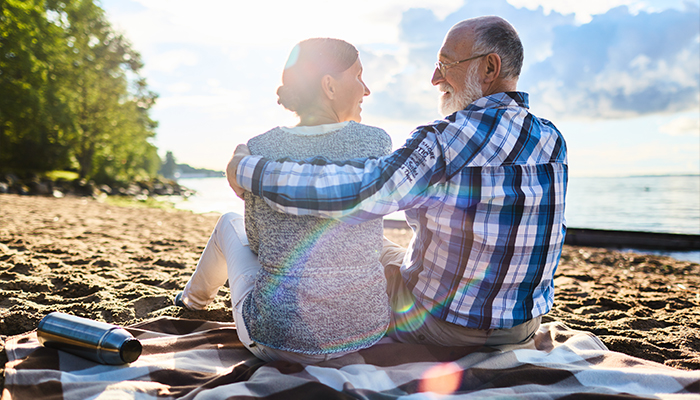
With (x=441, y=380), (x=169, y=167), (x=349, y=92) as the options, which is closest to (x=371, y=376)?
(x=441, y=380)

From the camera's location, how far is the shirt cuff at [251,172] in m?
1.53

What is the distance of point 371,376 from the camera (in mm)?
1661

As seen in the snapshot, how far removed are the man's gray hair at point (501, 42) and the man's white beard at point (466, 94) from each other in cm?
9

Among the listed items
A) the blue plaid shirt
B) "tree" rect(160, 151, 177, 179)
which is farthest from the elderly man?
"tree" rect(160, 151, 177, 179)

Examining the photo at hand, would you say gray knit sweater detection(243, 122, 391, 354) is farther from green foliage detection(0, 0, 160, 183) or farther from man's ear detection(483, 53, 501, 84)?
green foliage detection(0, 0, 160, 183)

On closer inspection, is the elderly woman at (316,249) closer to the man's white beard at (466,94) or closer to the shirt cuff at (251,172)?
the shirt cuff at (251,172)

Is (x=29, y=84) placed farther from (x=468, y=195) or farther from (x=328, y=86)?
(x=468, y=195)

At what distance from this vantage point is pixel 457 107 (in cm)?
201

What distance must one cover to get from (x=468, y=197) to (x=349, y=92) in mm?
651

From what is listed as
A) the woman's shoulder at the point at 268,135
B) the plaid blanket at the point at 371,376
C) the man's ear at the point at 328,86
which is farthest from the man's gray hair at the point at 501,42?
the plaid blanket at the point at 371,376

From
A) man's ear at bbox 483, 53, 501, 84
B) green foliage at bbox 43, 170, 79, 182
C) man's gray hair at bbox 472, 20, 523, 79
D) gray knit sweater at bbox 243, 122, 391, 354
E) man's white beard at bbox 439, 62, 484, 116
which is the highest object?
man's gray hair at bbox 472, 20, 523, 79

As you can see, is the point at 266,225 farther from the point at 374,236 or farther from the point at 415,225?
the point at 415,225

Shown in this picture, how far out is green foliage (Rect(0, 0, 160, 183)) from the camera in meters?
18.0

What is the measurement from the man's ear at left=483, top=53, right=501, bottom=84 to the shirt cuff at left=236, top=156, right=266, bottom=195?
3.64ft
